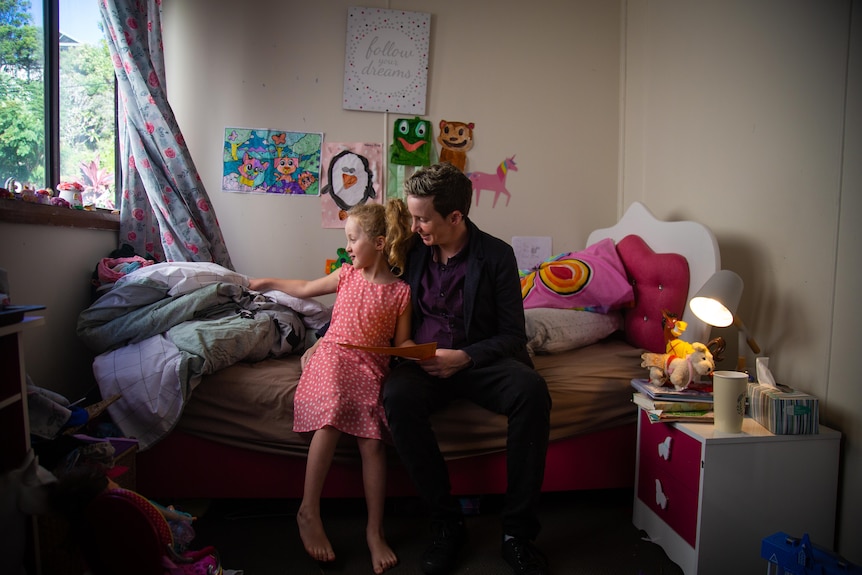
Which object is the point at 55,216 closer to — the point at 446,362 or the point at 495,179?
the point at 446,362

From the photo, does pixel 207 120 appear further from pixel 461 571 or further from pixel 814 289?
pixel 814 289

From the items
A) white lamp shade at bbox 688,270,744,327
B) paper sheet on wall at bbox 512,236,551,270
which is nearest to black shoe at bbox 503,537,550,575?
Result: white lamp shade at bbox 688,270,744,327

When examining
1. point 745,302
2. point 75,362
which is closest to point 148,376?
point 75,362

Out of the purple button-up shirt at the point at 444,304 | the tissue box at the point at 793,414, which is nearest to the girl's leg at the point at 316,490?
the purple button-up shirt at the point at 444,304

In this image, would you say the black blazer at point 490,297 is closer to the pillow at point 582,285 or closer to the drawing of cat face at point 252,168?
the pillow at point 582,285

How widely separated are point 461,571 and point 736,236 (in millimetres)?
1411

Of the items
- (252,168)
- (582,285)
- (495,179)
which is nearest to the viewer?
(582,285)

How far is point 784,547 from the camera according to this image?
109 centimetres

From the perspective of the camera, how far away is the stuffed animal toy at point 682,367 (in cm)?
146

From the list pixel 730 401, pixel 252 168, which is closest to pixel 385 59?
pixel 252 168

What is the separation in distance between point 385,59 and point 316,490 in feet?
6.23

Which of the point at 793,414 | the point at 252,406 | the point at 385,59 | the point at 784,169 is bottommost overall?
the point at 252,406

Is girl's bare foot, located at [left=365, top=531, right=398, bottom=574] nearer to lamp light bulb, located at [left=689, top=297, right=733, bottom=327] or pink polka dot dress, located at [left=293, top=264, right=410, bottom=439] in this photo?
pink polka dot dress, located at [left=293, top=264, right=410, bottom=439]

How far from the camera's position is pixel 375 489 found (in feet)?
4.80
